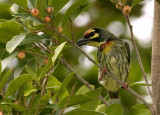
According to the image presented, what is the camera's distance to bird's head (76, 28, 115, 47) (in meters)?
3.99

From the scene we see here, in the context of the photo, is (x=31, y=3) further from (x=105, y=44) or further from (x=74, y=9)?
(x=105, y=44)

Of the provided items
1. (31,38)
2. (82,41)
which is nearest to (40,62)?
(31,38)

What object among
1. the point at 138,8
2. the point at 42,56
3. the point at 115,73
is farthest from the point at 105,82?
the point at 42,56

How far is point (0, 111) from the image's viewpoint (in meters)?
2.31

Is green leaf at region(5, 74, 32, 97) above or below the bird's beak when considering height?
above

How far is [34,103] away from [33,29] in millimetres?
507

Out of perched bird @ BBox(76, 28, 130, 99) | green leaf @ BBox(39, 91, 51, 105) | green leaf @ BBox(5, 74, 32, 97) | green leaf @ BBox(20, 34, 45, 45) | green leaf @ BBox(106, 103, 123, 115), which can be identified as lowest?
perched bird @ BBox(76, 28, 130, 99)

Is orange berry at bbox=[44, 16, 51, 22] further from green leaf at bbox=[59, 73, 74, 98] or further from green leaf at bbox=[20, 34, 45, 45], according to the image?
green leaf at bbox=[59, 73, 74, 98]

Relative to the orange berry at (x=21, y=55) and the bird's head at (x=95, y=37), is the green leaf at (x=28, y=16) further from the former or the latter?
the bird's head at (x=95, y=37)

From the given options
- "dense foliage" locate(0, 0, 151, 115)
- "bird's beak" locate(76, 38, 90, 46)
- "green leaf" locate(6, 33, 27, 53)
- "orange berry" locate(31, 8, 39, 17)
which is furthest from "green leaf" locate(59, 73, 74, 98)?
"bird's beak" locate(76, 38, 90, 46)

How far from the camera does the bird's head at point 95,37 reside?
399cm

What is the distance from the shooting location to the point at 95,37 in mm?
4117

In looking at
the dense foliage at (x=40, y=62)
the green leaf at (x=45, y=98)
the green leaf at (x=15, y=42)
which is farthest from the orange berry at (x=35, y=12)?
the green leaf at (x=45, y=98)

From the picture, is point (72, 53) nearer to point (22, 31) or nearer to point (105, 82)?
point (105, 82)
